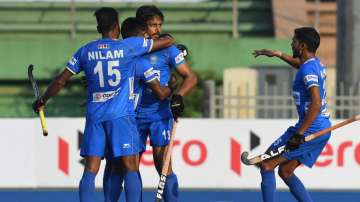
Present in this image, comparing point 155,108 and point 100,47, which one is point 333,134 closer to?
point 155,108

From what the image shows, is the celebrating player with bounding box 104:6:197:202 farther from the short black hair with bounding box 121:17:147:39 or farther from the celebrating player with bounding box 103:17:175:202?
the short black hair with bounding box 121:17:147:39

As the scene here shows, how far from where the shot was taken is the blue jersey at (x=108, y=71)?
9383 millimetres

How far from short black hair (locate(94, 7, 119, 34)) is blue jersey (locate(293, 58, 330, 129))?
169 centimetres

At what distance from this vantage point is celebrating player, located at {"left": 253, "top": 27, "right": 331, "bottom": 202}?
982 cm

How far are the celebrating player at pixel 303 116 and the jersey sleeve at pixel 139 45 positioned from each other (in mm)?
1330

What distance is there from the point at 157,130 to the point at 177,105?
0.54 m

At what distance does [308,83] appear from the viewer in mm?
9812

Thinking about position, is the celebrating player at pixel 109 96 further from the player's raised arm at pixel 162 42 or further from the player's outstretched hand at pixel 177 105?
the player's outstretched hand at pixel 177 105

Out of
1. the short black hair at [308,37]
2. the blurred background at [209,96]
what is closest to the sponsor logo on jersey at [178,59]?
the short black hair at [308,37]

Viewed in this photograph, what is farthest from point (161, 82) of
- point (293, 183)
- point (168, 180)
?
point (293, 183)

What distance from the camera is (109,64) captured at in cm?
939

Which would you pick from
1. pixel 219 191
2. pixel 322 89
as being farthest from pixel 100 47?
pixel 219 191

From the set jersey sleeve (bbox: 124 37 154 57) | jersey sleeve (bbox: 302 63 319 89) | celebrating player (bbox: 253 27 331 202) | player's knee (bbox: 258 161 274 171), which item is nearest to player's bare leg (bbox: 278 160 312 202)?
celebrating player (bbox: 253 27 331 202)

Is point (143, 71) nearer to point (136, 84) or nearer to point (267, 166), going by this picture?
point (136, 84)
